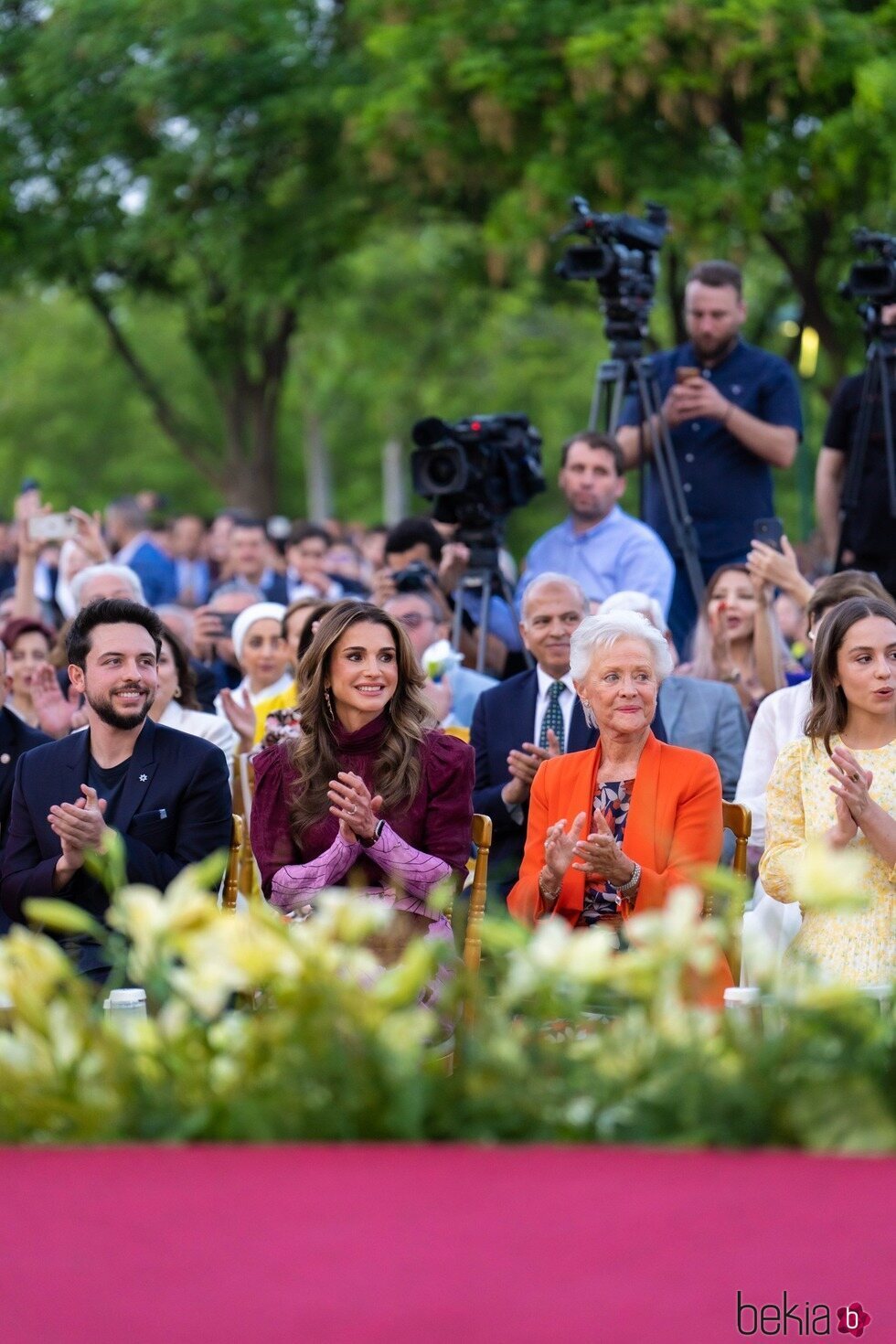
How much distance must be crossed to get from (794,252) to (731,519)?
27.6 ft

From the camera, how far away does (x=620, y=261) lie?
8.02 metres

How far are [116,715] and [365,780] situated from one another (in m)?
0.70

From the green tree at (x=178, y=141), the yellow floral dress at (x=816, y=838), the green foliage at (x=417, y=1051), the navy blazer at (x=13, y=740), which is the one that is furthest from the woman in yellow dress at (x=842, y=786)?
the green tree at (x=178, y=141)

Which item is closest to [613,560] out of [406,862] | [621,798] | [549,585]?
[549,585]

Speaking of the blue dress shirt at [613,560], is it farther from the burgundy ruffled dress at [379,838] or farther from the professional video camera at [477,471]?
the burgundy ruffled dress at [379,838]

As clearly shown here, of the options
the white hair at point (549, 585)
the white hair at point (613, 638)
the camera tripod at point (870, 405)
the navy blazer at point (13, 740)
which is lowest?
the navy blazer at point (13, 740)

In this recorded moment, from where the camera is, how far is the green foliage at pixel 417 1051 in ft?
6.98

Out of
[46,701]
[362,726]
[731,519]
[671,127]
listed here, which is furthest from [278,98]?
[362,726]

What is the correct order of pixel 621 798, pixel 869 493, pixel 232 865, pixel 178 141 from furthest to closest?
1. pixel 178 141
2. pixel 869 493
3. pixel 232 865
4. pixel 621 798

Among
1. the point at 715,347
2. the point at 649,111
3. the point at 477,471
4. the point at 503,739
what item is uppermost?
the point at 649,111

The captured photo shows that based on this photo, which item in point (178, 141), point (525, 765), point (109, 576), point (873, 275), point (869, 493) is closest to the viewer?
point (525, 765)

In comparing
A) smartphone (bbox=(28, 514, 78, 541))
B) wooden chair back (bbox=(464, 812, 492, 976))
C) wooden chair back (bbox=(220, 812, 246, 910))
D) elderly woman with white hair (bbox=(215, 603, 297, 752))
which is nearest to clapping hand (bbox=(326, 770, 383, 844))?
wooden chair back (bbox=(464, 812, 492, 976))

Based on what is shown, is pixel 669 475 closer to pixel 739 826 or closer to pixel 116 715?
pixel 739 826

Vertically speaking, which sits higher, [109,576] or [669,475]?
[669,475]
